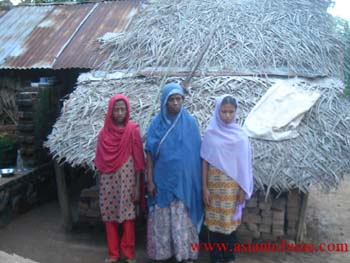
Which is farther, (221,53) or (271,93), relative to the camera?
(221,53)

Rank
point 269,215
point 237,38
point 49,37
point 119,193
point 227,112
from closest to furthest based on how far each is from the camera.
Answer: point 227,112 < point 119,193 < point 269,215 < point 237,38 < point 49,37

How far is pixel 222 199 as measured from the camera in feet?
10.5

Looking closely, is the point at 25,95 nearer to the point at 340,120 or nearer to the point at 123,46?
the point at 123,46

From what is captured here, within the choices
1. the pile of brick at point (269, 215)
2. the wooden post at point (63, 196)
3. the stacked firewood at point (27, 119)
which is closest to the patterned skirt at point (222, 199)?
the pile of brick at point (269, 215)

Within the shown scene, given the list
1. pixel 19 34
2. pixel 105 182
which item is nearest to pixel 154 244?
pixel 105 182

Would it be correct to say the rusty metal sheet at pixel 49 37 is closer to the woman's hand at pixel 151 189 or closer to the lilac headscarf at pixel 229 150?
the woman's hand at pixel 151 189

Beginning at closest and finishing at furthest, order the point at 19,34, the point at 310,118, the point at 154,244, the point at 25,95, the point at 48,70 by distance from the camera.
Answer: the point at 154,244 → the point at 310,118 → the point at 25,95 → the point at 48,70 → the point at 19,34

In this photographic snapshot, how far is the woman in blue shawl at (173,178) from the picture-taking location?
3152 mm

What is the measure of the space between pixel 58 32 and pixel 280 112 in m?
4.46

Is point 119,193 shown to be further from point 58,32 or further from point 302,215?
point 58,32

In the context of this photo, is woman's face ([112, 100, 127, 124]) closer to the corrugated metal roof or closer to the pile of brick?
the pile of brick

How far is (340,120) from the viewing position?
3.94 metres

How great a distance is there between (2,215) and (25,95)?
1726 millimetres

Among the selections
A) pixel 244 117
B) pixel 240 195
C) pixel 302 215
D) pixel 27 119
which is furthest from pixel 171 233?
pixel 27 119
